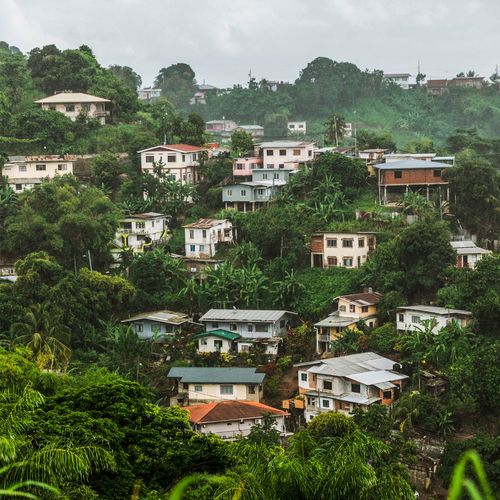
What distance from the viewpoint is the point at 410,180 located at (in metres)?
38.1

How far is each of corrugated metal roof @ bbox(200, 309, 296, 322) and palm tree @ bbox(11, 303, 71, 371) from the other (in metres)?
4.27

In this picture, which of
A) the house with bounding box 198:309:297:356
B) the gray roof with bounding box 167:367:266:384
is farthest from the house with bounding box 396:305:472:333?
the gray roof with bounding box 167:367:266:384

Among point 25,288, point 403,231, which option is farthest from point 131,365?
point 403,231

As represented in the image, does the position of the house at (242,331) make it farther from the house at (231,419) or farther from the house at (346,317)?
A: the house at (231,419)

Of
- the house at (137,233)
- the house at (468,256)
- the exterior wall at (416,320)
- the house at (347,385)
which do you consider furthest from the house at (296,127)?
the house at (347,385)

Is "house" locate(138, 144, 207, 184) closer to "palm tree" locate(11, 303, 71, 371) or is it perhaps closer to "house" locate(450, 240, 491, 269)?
"palm tree" locate(11, 303, 71, 371)

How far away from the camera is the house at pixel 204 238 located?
1459 inches

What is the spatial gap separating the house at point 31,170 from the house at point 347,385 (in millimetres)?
17532

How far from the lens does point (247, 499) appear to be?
34.8 feet

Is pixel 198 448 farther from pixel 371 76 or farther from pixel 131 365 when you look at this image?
pixel 371 76

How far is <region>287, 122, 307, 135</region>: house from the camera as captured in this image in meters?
68.0

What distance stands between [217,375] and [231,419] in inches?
118

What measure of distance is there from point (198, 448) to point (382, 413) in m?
9.28

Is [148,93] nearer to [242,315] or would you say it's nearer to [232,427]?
A: [242,315]
